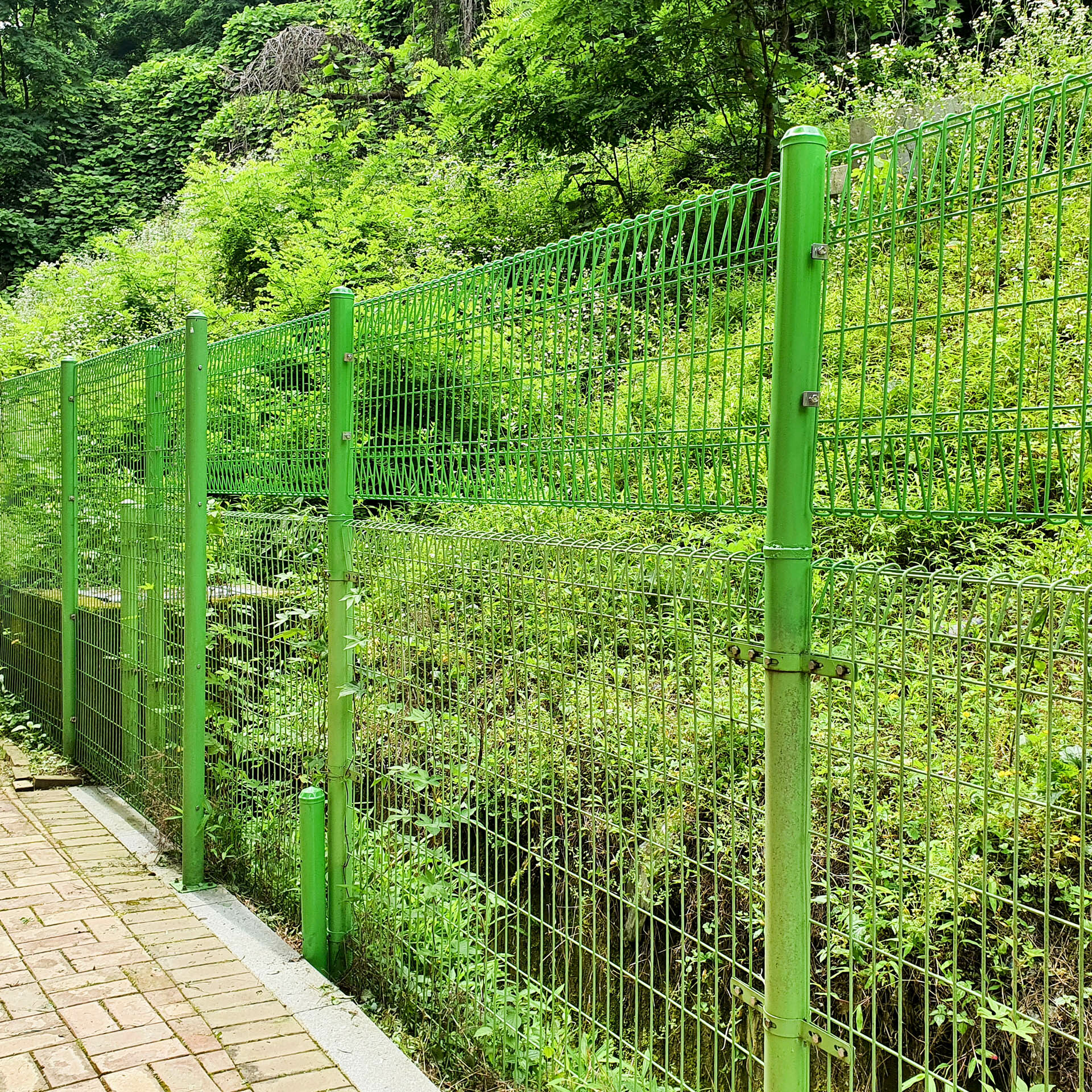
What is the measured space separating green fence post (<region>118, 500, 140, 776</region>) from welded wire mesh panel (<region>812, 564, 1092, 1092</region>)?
4133 mm

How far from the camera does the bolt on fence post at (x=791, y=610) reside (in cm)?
206

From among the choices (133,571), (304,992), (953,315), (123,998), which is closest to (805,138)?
(953,315)

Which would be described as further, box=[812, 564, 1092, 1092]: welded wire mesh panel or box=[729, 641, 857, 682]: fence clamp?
box=[729, 641, 857, 682]: fence clamp

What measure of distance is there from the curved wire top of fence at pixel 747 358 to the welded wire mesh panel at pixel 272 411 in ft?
0.09

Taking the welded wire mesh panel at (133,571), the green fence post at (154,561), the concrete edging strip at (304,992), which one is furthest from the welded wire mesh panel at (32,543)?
the concrete edging strip at (304,992)

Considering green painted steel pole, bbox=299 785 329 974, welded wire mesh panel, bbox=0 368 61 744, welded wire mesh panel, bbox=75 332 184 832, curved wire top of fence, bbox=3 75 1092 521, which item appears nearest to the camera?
curved wire top of fence, bbox=3 75 1092 521

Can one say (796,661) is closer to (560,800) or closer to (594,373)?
(560,800)

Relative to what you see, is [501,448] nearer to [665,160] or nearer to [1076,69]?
[1076,69]

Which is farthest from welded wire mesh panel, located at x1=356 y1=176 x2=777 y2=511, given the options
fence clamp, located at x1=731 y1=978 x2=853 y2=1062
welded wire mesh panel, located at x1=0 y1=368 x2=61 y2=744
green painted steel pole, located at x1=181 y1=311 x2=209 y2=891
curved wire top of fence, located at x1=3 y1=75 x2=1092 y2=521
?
welded wire mesh panel, located at x1=0 y1=368 x2=61 y2=744

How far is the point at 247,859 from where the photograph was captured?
477 cm

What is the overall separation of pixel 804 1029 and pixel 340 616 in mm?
2472

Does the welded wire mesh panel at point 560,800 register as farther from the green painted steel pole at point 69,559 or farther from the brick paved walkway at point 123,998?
the green painted steel pole at point 69,559

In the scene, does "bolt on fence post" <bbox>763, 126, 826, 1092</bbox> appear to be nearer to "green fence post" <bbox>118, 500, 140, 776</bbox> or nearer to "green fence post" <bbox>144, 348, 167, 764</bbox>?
→ "green fence post" <bbox>144, 348, 167, 764</bbox>

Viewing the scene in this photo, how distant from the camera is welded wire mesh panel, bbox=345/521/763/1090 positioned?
94.9 inches
